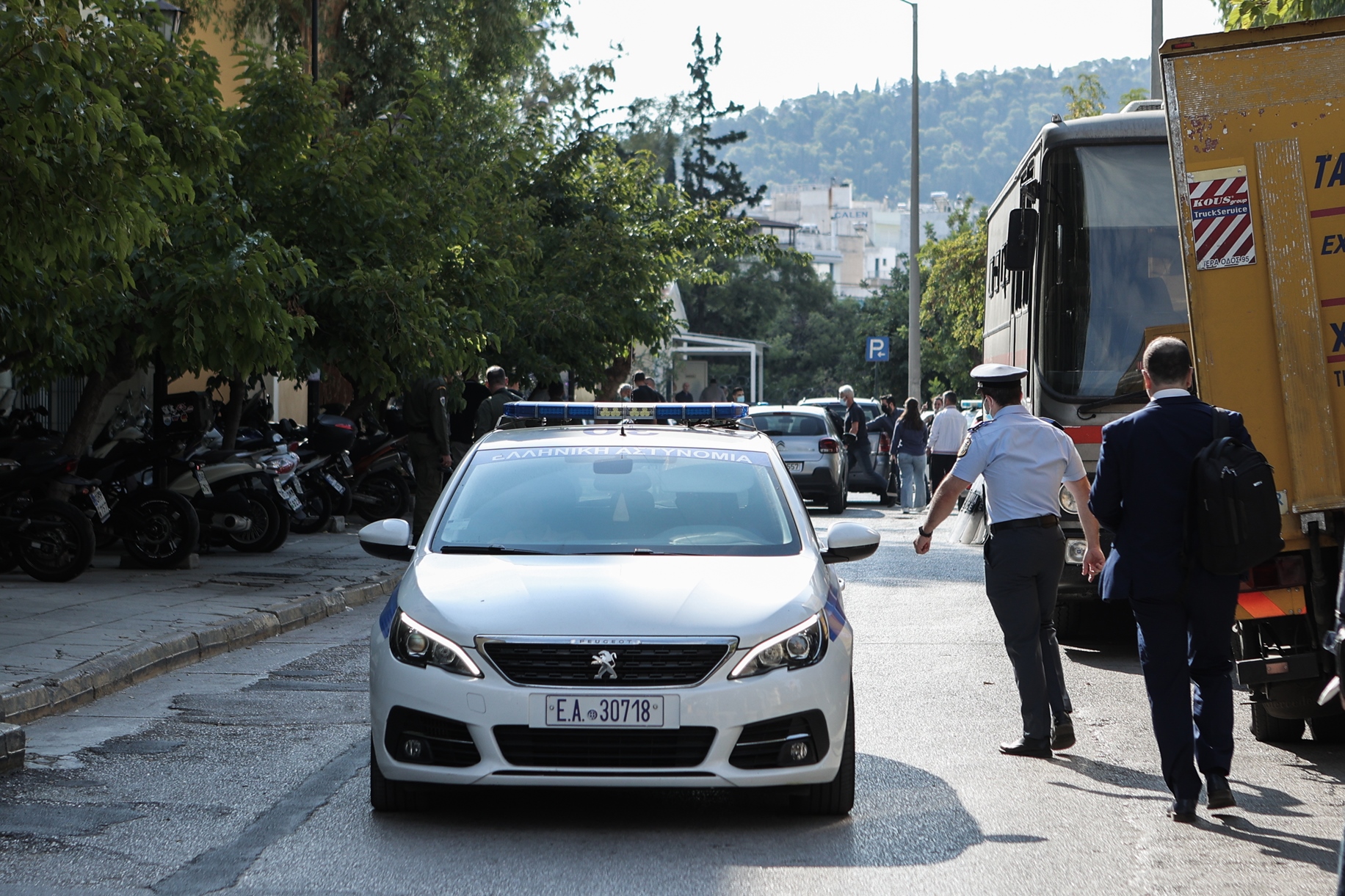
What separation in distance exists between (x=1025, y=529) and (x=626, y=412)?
2022 mm

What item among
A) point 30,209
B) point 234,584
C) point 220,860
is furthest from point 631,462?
point 234,584

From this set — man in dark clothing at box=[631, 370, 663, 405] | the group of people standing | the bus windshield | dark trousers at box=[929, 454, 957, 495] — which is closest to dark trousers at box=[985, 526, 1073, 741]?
the bus windshield

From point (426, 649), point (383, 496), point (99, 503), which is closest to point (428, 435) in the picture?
point (383, 496)

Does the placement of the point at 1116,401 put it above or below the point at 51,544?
above

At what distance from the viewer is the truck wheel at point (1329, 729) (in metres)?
7.30

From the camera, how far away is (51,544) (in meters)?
12.7

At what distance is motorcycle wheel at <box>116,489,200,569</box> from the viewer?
1393 cm

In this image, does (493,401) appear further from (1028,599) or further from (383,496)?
(1028,599)

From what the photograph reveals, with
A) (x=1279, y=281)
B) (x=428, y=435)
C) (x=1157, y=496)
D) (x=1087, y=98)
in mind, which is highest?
(x=1087, y=98)

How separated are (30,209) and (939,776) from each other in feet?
17.9

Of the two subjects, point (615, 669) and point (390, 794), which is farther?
point (390, 794)

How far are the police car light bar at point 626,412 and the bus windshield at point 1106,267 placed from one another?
3.45 meters

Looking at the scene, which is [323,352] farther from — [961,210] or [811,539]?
[961,210]

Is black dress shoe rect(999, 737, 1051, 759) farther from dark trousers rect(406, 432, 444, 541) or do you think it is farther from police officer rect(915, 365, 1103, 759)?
dark trousers rect(406, 432, 444, 541)
